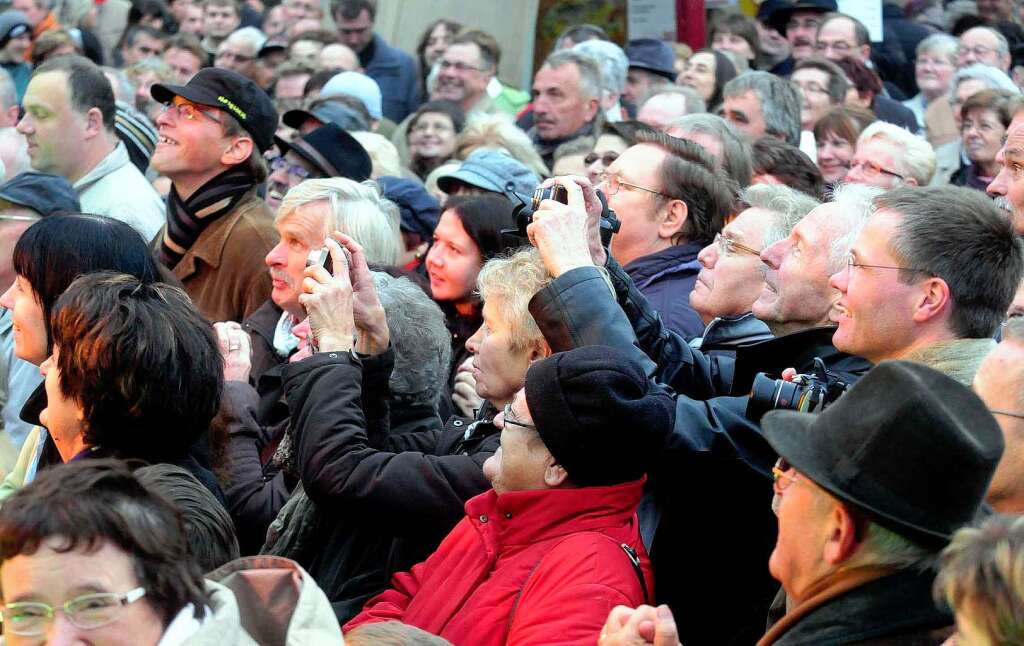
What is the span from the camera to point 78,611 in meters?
2.38

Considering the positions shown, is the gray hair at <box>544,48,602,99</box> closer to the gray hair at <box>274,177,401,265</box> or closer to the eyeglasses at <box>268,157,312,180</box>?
the eyeglasses at <box>268,157,312,180</box>

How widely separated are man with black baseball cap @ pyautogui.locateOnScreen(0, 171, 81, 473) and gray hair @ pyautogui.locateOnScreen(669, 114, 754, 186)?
7.94 ft

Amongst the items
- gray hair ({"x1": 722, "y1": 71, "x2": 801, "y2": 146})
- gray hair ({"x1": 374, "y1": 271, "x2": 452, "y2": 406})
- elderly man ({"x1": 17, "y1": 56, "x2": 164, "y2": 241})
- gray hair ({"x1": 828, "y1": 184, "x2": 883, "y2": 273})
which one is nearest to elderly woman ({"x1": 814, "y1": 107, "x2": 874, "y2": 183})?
gray hair ({"x1": 722, "y1": 71, "x2": 801, "y2": 146})

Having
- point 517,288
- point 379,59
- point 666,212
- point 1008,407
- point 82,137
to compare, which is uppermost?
point 1008,407

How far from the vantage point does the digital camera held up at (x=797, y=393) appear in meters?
3.19

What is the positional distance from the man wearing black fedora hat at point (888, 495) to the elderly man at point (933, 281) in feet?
2.89

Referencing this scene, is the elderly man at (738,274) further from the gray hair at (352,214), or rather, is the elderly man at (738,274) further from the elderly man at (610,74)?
the elderly man at (610,74)

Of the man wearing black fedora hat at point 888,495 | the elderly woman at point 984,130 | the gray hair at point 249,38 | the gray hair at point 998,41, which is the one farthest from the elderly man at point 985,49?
the man wearing black fedora hat at point 888,495

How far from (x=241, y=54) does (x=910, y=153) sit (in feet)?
20.1

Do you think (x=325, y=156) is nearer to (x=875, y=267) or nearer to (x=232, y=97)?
(x=232, y=97)

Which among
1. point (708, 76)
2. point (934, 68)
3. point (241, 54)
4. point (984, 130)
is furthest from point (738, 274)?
point (241, 54)

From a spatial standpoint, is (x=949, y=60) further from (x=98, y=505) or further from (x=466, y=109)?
(x=98, y=505)

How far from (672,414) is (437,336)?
119cm

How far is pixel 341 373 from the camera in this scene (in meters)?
3.70
